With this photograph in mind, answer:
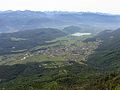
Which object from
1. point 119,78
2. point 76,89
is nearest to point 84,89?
point 76,89

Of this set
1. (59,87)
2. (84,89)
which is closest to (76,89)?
(84,89)

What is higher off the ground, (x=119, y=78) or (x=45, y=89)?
(x=119, y=78)

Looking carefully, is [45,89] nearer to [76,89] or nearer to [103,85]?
[76,89]

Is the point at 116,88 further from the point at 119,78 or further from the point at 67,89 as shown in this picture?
the point at 67,89

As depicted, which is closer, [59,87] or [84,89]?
[84,89]

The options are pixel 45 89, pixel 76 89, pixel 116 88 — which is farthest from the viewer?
pixel 45 89

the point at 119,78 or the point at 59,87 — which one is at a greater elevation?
the point at 119,78

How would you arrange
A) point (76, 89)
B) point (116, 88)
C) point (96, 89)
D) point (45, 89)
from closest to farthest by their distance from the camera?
point (116, 88), point (96, 89), point (76, 89), point (45, 89)

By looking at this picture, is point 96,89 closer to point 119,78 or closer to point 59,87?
point 119,78

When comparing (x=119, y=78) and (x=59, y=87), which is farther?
(x=59, y=87)
